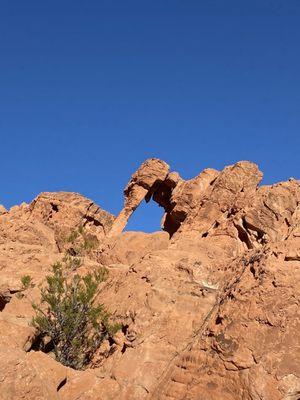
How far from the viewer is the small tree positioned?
14.6m

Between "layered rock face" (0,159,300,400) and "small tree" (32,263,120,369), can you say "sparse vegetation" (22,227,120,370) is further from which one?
"layered rock face" (0,159,300,400)

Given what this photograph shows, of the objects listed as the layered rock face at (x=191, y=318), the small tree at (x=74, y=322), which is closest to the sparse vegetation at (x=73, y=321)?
the small tree at (x=74, y=322)

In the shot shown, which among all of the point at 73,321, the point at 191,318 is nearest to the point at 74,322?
the point at 73,321

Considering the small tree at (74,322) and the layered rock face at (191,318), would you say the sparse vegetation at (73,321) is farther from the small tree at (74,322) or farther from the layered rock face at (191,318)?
the layered rock face at (191,318)

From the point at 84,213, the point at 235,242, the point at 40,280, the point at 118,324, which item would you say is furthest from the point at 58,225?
the point at 118,324

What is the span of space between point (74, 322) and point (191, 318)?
475 centimetres

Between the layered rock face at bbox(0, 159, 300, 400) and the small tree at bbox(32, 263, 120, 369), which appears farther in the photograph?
the small tree at bbox(32, 263, 120, 369)

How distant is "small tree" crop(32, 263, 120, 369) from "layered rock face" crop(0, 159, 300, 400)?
17.6 inches

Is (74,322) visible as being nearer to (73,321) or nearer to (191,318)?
(73,321)

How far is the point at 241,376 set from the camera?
30.6ft

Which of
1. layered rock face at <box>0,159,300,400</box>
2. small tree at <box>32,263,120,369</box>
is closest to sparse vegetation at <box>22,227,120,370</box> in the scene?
small tree at <box>32,263,120,369</box>

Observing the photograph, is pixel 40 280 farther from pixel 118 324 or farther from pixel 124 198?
pixel 124 198

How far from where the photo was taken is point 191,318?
499 inches

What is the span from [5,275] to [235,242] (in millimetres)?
10072
